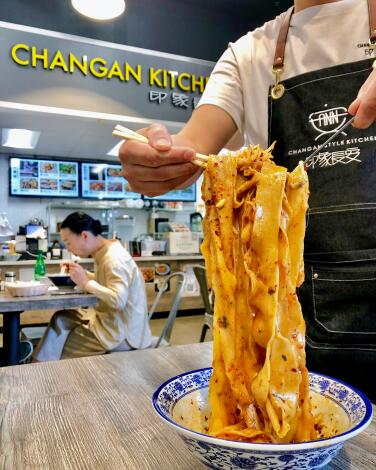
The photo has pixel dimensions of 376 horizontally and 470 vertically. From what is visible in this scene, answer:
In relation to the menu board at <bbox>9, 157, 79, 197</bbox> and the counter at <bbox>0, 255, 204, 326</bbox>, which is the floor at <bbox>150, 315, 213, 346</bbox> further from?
the menu board at <bbox>9, 157, 79, 197</bbox>

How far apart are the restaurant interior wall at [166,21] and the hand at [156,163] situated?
3.86 metres

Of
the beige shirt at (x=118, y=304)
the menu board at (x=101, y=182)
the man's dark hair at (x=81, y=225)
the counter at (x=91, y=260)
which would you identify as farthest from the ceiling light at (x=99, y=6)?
the menu board at (x=101, y=182)

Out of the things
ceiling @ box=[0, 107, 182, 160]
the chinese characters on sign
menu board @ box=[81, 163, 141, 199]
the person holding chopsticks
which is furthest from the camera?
menu board @ box=[81, 163, 141, 199]

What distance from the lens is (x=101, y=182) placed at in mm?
7277

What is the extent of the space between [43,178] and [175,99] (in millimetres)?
3259

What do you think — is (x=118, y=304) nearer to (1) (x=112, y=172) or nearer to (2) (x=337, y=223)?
(2) (x=337, y=223)

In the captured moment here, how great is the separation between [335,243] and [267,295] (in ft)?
1.70

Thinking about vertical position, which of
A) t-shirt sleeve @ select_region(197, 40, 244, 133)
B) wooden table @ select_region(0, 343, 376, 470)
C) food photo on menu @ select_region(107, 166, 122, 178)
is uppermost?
food photo on menu @ select_region(107, 166, 122, 178)

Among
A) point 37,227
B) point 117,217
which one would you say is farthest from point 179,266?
point 37,227

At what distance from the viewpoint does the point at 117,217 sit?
7.29m

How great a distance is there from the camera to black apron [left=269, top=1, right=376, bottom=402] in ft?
3.10

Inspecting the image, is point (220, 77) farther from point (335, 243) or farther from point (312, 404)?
point (312, 404)

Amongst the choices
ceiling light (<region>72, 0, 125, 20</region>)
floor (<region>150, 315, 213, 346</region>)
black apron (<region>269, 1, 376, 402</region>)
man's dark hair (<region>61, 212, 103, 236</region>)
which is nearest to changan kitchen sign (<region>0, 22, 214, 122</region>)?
ceiling light (<region>72, 0, 125, 20</region>)

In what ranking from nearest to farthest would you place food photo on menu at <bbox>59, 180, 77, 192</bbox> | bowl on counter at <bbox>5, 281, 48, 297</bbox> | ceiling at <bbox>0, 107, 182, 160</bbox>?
bowl on counter at <bbox>5, 281, 48, 297</bbox>, ceiling at <bbox>0, 107, 182, 160</bbox>, food photo on menu at <bbox>59, 180, 77, 192</bbox>
